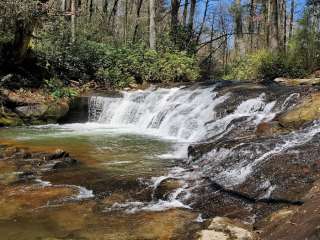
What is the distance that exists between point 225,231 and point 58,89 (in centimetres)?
1276

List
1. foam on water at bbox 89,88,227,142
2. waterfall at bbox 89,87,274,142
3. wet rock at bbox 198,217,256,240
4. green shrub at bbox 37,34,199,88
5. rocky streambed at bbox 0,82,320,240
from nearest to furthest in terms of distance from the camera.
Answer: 1. wet rock at bbox 198,217,256,240
2. rocky streambed at bbox 0,82,320,240
3. waterfall at bbox 89,87,274,142
4. foam on water at bbox 89,88,227,142
5. green shrub at bbox 37,34,199,88

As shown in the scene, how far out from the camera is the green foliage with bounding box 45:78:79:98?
17.3 metres

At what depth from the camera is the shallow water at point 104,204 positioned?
6172mm

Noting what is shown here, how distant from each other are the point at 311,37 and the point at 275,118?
8687mm

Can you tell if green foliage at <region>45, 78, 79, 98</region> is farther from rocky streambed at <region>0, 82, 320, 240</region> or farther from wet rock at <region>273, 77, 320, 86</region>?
wet rock at <region>273, 77, 320, 86</region>

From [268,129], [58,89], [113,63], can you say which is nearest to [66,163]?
[268,129]

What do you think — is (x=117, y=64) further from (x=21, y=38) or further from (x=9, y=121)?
(x=9, y=121)

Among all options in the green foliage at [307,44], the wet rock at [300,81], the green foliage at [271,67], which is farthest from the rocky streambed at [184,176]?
the green foliage at [307,44]

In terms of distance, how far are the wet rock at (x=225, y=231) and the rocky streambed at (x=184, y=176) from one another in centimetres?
1

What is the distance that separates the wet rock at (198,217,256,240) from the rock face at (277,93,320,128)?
490 centimetres

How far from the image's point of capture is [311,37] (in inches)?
739

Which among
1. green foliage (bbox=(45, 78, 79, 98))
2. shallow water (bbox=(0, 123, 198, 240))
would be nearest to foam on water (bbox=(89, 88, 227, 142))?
green foliage (bbox=(45, 78, 79, 98))

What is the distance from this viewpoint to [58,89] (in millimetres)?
17516

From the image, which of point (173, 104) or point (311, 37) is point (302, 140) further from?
point (311, 37)
